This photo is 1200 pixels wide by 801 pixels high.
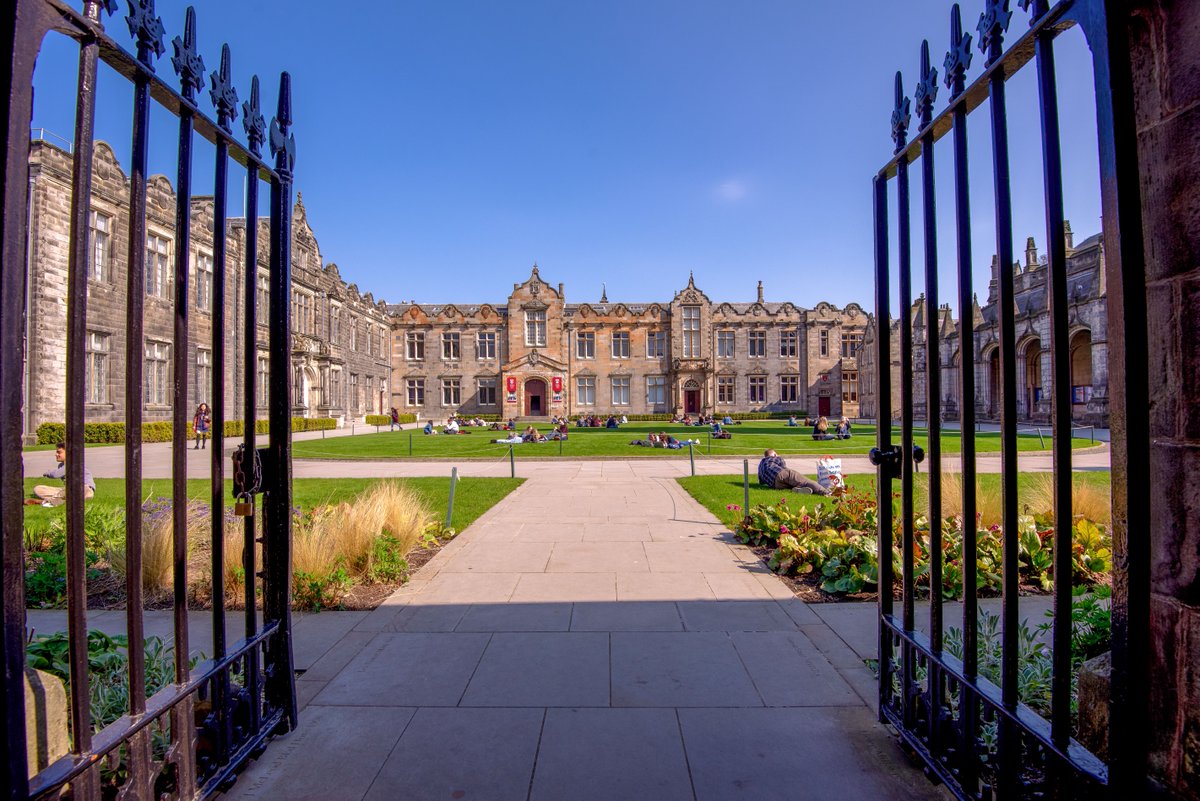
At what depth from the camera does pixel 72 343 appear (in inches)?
81.2

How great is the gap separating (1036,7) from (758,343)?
2236 inches

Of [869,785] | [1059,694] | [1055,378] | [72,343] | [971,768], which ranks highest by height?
[72,343]

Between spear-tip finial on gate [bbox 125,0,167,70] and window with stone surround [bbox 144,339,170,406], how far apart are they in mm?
29647

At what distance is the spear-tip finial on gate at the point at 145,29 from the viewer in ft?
7.47

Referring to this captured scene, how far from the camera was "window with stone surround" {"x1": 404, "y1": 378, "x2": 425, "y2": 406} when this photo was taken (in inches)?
2243

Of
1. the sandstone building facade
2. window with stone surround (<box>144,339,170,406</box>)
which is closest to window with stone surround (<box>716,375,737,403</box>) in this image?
the sandstone building facade

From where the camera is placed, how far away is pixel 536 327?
56.6 m

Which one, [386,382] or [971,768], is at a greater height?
[386,382]

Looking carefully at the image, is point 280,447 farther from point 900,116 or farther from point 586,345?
point 586,345

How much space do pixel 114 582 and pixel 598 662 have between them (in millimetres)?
4766

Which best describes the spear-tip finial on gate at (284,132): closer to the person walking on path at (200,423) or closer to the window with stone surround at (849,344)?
the person walking on path at (200,423)

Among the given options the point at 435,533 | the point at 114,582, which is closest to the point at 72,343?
the point at 114,582

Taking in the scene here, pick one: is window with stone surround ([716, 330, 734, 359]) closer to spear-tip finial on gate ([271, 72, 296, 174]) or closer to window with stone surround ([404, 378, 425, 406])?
window with stone surround ([404, 378, 425, 406])

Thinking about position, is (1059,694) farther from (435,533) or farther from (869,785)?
(435,533)
